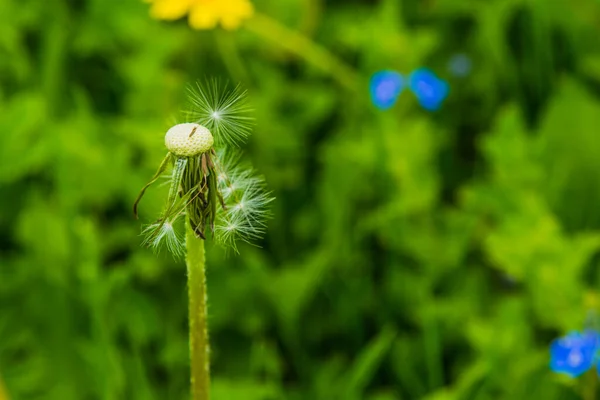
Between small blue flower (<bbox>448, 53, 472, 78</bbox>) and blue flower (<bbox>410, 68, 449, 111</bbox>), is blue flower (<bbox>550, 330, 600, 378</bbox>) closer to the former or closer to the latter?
blue flower (<bbox>410, 68, 449, 111</bbox>)

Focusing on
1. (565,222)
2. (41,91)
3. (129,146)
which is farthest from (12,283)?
(565,222)

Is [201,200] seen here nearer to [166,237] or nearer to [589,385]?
[166,237]

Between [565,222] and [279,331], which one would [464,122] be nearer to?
[565,222]

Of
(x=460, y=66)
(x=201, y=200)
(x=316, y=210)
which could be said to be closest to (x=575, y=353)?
(x=316, y=210)

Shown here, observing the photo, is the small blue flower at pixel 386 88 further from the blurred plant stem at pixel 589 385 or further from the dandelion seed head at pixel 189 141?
the dandelion seed head at pixel 189 141

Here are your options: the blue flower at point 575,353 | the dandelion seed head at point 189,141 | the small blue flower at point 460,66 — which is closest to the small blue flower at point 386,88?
the small blue flower at point 460,66

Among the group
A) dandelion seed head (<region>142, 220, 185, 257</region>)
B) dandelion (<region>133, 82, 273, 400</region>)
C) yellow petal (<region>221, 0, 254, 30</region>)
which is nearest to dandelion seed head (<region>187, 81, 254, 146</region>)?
dandelion (<region>133, 82, 273, 400</region>)

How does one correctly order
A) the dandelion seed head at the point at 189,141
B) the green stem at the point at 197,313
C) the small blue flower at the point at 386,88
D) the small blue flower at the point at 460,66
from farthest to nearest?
the small blue flower at the point at 460,66, the small blue flower at the point at 386,88, the green stem at the point at 197,313, the dandelion seed head at the point at 189,141
